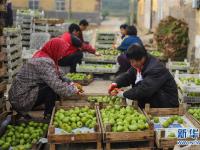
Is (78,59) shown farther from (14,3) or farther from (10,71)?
(14,3)

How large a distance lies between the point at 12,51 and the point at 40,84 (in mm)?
4138

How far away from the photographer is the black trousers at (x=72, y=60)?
1151 centimetres

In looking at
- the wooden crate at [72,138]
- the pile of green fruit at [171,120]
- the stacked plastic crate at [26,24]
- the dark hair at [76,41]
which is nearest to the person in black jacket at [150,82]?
the pile of green fruit at [171,120]

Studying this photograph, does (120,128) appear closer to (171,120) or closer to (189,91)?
(171,120)

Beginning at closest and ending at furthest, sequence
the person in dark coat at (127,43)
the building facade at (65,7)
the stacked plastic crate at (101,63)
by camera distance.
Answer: the person in dark coat at (127,43)
the stacked plastic crate at (101,63)
the building facade at (65,7)

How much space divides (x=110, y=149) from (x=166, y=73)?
1775mm

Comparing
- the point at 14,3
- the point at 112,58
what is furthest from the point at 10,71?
the point at 14,3

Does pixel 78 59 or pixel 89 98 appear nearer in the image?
pixel 89 98

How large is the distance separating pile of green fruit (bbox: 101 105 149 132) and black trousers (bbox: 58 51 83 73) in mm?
5794

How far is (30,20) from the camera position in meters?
15.2

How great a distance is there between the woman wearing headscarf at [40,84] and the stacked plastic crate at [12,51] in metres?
3.57

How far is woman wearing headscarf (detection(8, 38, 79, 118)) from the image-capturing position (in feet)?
21.2

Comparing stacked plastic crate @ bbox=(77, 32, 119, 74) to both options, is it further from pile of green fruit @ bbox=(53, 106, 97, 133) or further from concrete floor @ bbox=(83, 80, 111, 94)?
pile of green fruit @ bbox=(53, 106, 97, 133)

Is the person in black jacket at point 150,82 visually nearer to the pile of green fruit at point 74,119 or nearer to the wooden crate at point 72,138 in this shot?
the pile of green fruit at point 74,119
